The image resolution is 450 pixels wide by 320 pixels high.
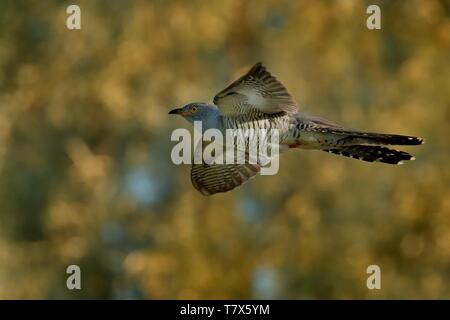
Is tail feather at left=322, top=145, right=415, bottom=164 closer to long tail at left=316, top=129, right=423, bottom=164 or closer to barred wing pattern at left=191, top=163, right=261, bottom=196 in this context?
long tail at left=316, top=129, right=423, bottom=164

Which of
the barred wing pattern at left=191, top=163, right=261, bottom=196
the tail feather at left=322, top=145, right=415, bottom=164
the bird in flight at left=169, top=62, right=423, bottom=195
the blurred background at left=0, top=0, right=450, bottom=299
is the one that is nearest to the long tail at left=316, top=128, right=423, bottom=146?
the bird in flight at left=169, top=62, right=423, bottom=195

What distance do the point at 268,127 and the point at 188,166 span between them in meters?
4.77

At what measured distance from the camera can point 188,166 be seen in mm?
9266

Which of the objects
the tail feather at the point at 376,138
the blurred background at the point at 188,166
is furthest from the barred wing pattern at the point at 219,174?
the blurred background at the point at 188,166

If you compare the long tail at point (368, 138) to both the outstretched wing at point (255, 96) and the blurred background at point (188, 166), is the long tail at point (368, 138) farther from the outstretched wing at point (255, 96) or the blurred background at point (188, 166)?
the blurred background at point (188, 166)

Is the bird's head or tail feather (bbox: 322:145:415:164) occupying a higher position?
the bird's head

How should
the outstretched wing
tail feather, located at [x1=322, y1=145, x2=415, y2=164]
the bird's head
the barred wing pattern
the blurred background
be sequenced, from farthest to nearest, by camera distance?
the blurred background, the barred wing pattern, the bird's head, tail feather, located at [x1=322, y1=145, x2=415, y2=164], the outstretched wing

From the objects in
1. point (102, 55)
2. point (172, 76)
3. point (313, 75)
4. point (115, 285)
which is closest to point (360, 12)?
point (313, 75)

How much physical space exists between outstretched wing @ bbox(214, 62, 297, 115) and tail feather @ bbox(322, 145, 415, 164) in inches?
13.8

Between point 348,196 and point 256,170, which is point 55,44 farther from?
point 256,170

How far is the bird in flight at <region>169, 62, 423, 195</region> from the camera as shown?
168 inches
